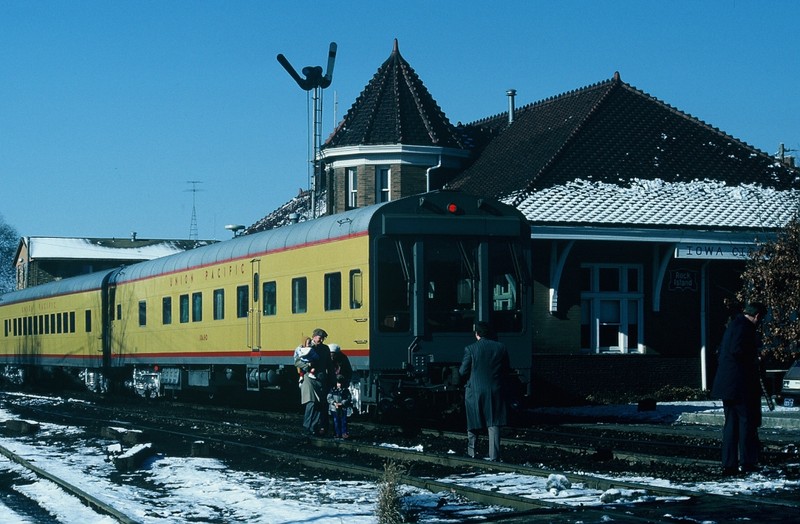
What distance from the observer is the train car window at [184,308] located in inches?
1032

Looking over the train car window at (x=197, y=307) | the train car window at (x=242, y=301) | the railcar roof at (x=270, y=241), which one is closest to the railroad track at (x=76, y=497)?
the railcar roof at (x=270, y=241)

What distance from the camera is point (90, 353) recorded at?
111 feet

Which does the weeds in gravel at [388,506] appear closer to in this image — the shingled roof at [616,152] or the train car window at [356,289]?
the train car window at [356,289]

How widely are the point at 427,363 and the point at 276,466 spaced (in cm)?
429

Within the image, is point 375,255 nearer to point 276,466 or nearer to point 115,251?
point 276,466

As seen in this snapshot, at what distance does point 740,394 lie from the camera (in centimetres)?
1174

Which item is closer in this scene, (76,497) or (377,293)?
(76,497)

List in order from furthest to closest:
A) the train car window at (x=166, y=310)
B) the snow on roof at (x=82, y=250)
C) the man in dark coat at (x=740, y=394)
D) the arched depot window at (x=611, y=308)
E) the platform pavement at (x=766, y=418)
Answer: the snow on roof at (x=82, y=250), the train car window at (x=166, y=310), the arched depot window at (x=611, y=308), the platform pavement at (x=766, y=418), the man in dark coat at (x=740, y=394)

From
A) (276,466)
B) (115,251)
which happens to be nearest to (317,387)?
(276,466)

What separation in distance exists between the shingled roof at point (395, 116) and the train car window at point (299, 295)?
45.6 ft

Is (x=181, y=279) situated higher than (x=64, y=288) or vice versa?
(x=64, y=288)

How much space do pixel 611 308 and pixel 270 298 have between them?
28.0 feet

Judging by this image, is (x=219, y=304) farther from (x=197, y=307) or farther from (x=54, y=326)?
(x=54, y=326)

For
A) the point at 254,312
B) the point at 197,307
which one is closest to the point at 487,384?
the point at 254,312
